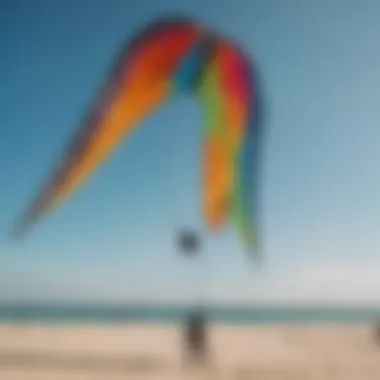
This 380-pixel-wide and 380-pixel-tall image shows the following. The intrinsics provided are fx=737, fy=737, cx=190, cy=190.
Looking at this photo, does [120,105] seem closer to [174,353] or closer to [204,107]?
[204,107]

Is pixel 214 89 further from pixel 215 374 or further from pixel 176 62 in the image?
pixel 215 374

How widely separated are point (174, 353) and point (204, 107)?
2150 mm

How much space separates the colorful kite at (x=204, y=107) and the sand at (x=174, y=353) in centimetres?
94

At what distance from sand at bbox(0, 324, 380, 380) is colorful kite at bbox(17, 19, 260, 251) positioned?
3.09 ft

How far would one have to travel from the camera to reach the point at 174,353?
18.1 feet

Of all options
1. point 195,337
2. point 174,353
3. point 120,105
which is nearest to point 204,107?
point 120,105

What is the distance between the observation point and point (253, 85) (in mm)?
6273

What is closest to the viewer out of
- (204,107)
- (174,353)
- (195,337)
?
(174,353)

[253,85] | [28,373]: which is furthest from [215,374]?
[253,85]

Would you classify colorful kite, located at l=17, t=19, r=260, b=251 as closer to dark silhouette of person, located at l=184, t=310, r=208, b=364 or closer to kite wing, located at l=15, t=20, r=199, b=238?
kite wing, located at l=15, t=20, r=199, b=238

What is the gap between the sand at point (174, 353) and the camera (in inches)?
197

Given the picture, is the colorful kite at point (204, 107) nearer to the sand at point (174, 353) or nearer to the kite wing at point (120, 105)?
the kite wing at point (120, 105)

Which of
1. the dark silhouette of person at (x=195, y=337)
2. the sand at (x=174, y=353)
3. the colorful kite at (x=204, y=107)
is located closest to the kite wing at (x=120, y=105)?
the colorful kite at (x=204, y=107)

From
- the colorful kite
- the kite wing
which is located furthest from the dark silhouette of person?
the kite wing
